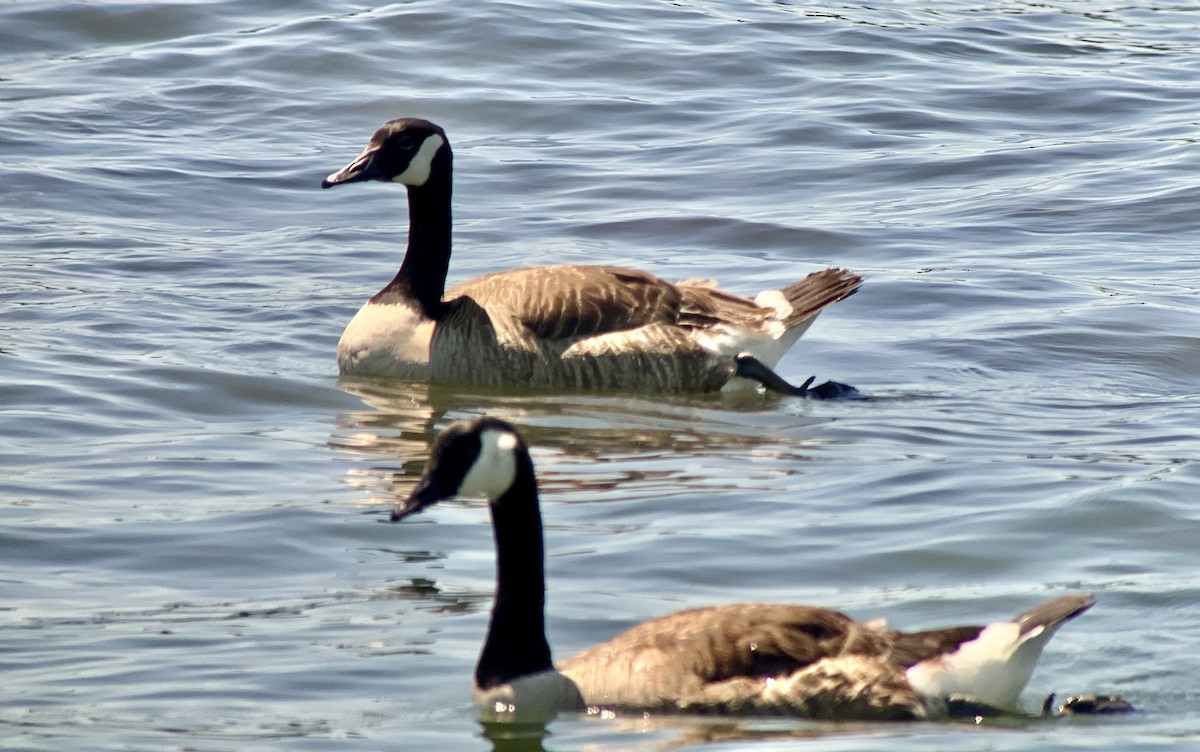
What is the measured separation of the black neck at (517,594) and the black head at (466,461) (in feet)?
0.28

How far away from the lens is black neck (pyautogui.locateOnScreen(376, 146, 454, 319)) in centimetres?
1285

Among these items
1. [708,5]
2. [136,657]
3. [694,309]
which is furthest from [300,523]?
[708,5]

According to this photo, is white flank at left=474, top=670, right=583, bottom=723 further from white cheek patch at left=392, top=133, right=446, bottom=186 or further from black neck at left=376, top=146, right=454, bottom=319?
white cheek patch at left=392, top=133, right=446, bottom=186

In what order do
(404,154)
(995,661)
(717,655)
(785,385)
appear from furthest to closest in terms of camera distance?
(404,154) → (785,385) → (717,655) → (995,661)

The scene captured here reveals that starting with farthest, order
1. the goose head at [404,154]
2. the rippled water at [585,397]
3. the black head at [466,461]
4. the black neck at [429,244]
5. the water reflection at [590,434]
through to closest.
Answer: the black neck at [429,244]
the goose head at [404,154]
the water reflection at [590,434]
the rippled water at [585,397]
the black head at [466,461]

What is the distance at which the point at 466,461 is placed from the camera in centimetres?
664

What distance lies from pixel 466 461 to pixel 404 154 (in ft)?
21.4

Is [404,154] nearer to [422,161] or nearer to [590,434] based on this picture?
[422,161]

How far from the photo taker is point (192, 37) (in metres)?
24.4

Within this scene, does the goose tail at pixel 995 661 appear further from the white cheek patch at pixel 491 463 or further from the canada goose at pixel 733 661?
the white cheek patch at pixel 491 463

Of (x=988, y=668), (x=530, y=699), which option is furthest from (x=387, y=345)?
(x=988, y=668)

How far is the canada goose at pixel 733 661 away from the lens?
6.47 metres

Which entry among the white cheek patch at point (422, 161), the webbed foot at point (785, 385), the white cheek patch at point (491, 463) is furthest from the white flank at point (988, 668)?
the white cheek patch at point (422, 161)

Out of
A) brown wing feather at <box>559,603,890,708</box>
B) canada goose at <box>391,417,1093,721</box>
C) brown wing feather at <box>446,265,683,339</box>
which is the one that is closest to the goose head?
brown wing feather at <box>446,265,683,339</box>
